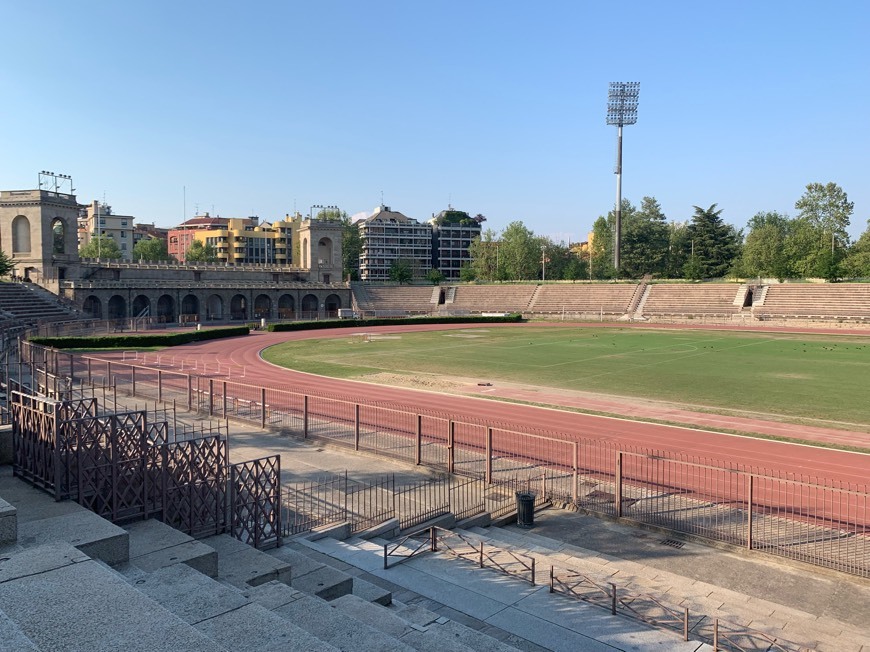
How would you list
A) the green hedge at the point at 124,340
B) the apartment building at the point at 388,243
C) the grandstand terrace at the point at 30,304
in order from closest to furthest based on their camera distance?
the green hedge at the point at 124,340
the grandstand terrace at the point at 30,304
the apartment building at the point at 388,243

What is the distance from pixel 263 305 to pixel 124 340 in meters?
46.2

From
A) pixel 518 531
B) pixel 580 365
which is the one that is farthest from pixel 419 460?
pixel 580 365

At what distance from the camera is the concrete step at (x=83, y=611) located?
14.0ft

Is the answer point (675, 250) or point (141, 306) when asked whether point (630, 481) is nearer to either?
point (141, 306)

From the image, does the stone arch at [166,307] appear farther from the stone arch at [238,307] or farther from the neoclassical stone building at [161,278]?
the stone arch at [238,307]

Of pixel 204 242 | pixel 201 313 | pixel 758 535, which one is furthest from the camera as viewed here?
pixel 204 242

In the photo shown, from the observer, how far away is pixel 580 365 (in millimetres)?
42438

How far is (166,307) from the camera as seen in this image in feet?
280

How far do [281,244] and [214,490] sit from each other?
155m

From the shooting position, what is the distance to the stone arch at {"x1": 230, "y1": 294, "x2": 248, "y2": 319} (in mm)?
93750

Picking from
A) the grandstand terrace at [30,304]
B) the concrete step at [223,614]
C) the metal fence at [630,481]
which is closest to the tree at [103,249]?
the grandstand terrace at [30,304]

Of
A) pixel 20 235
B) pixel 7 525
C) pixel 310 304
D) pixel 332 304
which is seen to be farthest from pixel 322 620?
pixel 332 304

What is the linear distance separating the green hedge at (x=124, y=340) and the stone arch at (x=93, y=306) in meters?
22.2

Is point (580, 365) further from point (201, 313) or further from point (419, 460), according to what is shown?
point (201, 313)
